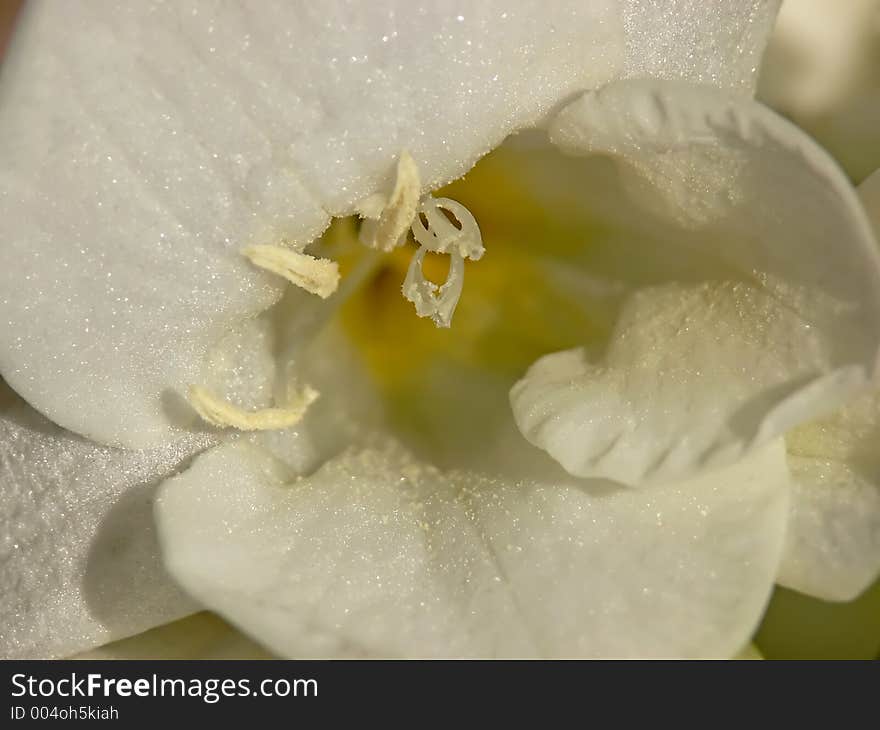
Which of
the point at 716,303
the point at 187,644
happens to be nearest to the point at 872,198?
the point at 716,303

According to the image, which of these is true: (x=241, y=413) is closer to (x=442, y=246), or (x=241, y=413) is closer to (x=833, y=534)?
(x=442, y=246)

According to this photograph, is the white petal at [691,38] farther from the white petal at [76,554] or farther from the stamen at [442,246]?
the white petal at [76,554]

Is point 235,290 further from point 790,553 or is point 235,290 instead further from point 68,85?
point 790,553

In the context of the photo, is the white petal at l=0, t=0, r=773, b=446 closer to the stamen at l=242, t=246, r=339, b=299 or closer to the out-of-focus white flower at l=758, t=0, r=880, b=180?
the stamen at l=242, t=246, r=339, b=299

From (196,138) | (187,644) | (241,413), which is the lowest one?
(187,644)

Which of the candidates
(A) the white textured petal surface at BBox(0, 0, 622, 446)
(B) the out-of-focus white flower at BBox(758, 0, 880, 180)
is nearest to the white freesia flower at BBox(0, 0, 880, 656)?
(A) the white textured petal surface at BBox(0, 0, 622, 446)

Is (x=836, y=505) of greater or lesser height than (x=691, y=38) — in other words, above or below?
below

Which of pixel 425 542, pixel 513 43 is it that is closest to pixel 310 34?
pixel 513 43
